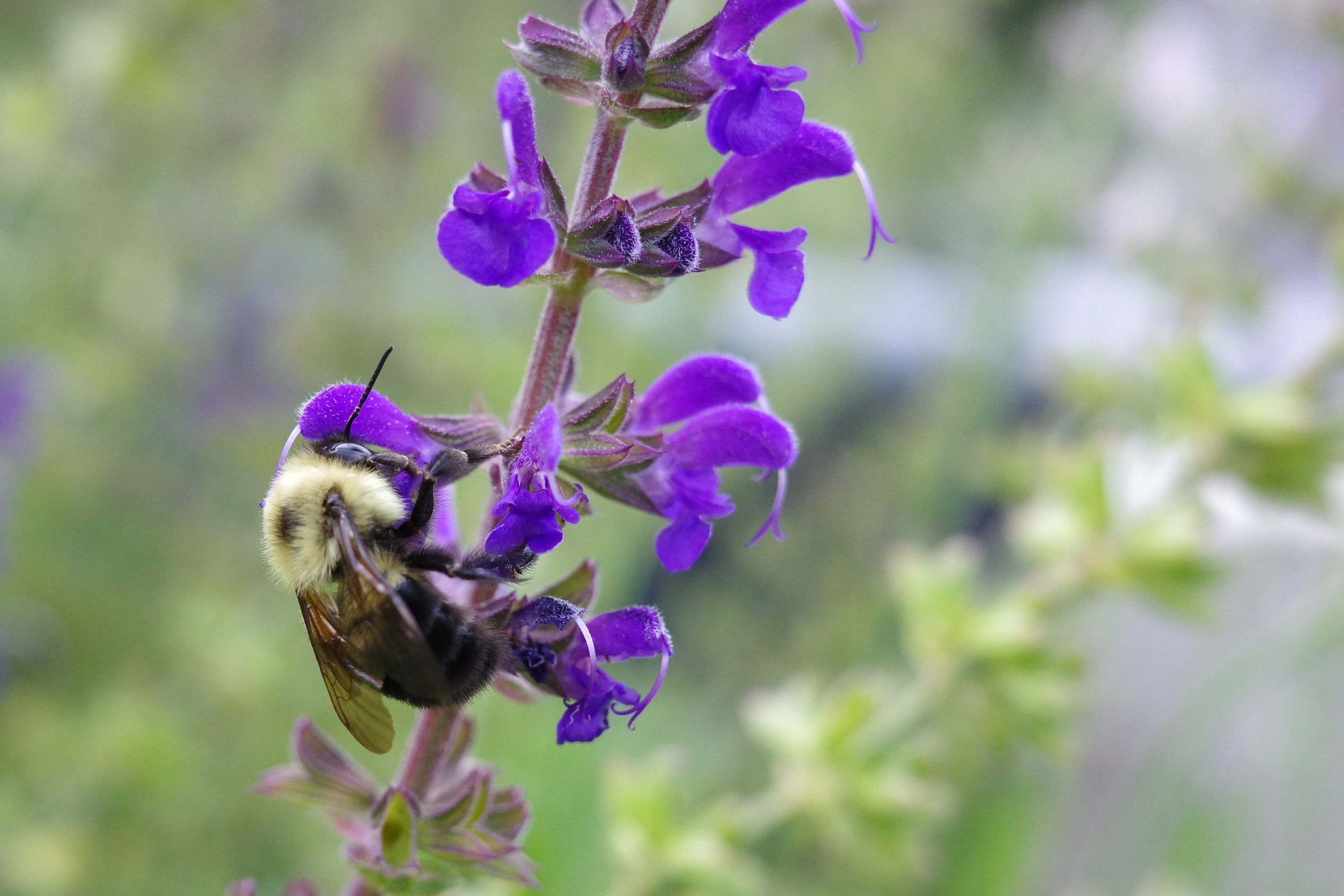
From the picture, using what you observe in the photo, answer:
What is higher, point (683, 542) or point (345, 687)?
point (683, 542)

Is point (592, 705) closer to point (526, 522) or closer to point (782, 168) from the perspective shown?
point (526, 522)

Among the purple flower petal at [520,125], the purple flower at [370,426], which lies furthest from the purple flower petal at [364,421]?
the purple flower petal at [520,125]

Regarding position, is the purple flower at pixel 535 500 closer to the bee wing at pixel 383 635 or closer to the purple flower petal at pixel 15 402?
the bee wing at pixel 383 635

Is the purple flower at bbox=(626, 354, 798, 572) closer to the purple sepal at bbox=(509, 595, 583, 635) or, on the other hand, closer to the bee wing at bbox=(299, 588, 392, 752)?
the purple sepal at bbox=(509, 595, 583, 635)

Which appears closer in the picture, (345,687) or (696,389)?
(345,687)

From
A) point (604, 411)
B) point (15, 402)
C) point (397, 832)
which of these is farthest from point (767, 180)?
point (15, 402)

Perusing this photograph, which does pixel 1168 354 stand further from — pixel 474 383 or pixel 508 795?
pixel 474 383

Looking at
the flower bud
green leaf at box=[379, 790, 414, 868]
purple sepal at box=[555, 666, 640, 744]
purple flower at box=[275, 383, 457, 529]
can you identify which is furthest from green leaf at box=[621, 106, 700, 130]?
green leaf at box=[379, 790, 414, 868]
